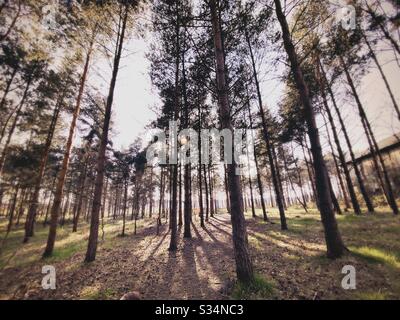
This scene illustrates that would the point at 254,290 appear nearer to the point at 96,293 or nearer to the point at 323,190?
the point at 323,190

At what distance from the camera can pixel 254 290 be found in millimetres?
4926

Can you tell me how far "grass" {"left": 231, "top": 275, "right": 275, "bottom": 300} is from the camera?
4.70 m

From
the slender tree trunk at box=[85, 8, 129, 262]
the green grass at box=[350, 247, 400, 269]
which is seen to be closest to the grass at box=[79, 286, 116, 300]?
the slender tree trunk at box=[85, 8, 129, 262]

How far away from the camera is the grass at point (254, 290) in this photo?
4.70 m

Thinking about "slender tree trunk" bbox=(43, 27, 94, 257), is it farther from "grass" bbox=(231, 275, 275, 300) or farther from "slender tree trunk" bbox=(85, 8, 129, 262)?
"grass" bbox=(231, 275, 275, 300)

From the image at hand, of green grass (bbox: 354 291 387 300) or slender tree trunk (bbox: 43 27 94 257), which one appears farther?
slender tree trunk (bbox: 43 27 94 257)

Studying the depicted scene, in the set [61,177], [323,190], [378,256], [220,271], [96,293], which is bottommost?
[96,293]

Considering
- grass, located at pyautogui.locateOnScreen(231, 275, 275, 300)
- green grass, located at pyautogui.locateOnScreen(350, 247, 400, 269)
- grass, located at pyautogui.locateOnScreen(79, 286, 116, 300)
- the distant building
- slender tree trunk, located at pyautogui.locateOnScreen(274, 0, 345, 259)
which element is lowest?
grass, located at pyautogui.locateOnScreen(79, 286, 116, 300)

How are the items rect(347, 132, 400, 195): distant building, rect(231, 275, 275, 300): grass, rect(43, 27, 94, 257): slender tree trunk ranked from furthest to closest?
rect(347, 132, 400, 195): distant building, rect(43, 27, 94, 257): slender tree trunk, rect(231, 275, 275, 300): grass

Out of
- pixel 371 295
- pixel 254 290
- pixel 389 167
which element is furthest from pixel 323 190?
pixel 389 167

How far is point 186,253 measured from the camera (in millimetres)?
9711
